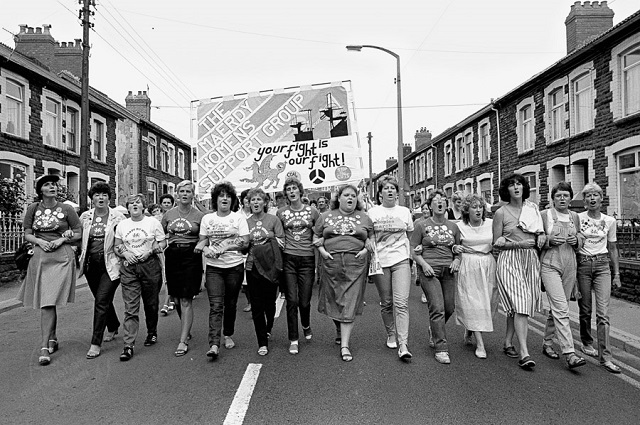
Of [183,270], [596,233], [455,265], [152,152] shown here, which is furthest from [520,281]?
[152,152]

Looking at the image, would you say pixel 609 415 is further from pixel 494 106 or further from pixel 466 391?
pixel 494 106

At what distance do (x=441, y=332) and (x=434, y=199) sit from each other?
148cm

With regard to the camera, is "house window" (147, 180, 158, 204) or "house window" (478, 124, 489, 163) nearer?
"house window" (478, 124, 489, 163)

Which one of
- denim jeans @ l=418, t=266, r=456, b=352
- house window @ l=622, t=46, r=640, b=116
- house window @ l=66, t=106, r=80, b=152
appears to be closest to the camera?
denim jeans @ l=418, t=266, r=456, b=352

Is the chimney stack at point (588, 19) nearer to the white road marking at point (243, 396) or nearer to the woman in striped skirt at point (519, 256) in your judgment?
the woman in striped skirt at point (519, 256)

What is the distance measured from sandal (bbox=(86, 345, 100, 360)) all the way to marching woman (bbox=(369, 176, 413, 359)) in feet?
10.5

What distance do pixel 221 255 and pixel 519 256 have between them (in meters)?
3.22

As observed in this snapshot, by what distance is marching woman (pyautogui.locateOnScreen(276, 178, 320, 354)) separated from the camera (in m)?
5.96

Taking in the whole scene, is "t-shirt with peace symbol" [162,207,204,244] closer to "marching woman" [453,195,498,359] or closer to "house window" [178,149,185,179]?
"marching woman" [453,195,498,359]

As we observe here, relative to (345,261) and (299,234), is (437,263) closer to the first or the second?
(345,261)

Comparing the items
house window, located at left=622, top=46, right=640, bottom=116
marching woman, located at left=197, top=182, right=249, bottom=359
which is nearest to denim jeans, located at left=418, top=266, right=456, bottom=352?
marching woman, located at left=197, top=182, right=249, bottom=359

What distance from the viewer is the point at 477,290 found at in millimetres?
5719

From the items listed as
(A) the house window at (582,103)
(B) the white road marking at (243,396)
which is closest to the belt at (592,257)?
(B) the white road marking at (243,396)

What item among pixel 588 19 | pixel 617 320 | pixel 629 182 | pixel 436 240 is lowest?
pixel 617 320
